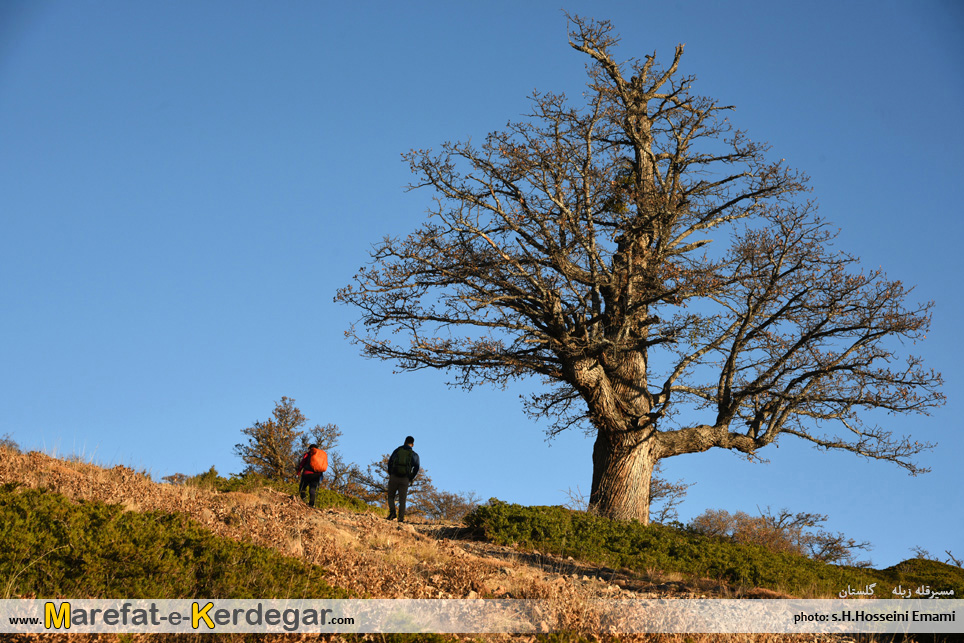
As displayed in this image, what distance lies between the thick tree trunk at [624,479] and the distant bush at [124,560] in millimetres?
9547

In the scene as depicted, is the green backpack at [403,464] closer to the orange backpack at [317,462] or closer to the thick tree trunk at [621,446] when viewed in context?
the orange backpack at [317,462]

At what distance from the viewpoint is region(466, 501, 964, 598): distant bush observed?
1071 cm

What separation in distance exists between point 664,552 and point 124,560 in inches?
325

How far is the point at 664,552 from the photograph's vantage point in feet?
39.2

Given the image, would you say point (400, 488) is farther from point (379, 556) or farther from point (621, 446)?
point (379, 556)

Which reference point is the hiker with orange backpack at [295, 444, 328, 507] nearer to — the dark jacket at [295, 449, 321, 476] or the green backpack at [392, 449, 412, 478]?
the dark jacket at [295, 449, 321, 476]

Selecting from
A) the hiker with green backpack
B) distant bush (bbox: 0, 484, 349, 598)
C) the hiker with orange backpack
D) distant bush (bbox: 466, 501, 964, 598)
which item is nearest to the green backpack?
the hiker with green backpack

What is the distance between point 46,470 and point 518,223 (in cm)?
988

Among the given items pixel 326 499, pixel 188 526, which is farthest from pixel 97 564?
pixel 326 499

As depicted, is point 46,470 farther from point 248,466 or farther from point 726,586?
point 248,466

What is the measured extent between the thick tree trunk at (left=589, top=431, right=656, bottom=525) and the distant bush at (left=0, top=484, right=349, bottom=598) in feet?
31.3

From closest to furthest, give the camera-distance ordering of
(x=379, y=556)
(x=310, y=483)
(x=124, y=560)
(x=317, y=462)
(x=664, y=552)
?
(x=124, y=560), (x=379, y=556), (x=664, y=552), (x=317, y=462), (x=310, y=483)

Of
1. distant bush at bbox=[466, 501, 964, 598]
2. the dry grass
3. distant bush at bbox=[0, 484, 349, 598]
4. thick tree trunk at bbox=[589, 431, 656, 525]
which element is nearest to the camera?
distant bush at bbox=[0, 484, 349, 598]

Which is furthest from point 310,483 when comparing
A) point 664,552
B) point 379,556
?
point 664,552
